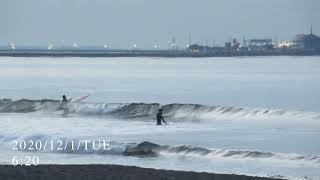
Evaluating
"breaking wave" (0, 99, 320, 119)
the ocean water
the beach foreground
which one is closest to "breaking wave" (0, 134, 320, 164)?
the ocean water

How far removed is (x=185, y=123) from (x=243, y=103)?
20546 millimetres

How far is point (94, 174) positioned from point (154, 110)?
35.8 m

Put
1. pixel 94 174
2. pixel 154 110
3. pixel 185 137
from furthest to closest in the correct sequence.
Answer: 1. pixel 154 110
2. pixel 185 137
3. pixel 94 174

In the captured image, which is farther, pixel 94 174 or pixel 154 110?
pixel 154 110

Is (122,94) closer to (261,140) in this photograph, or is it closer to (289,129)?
(289,129)

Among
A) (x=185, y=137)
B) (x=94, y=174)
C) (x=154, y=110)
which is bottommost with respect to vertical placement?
(x=154, y=110)

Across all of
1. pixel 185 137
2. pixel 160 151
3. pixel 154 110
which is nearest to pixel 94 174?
pixel 160 151

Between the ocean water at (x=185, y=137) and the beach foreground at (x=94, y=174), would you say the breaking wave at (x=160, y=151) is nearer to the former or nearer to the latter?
the ocean water at (x=185, y=137)

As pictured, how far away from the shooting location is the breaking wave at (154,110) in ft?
166

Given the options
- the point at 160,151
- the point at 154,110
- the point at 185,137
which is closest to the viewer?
the point at 160,151

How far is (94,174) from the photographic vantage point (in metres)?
18.1

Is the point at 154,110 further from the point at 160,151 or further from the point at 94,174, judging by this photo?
the point at 94,174

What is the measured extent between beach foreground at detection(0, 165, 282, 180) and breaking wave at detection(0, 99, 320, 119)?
2948 cm

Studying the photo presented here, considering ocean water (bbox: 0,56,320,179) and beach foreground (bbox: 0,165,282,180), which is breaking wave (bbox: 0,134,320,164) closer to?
ocean water (bbox: 0,56,320,179)
